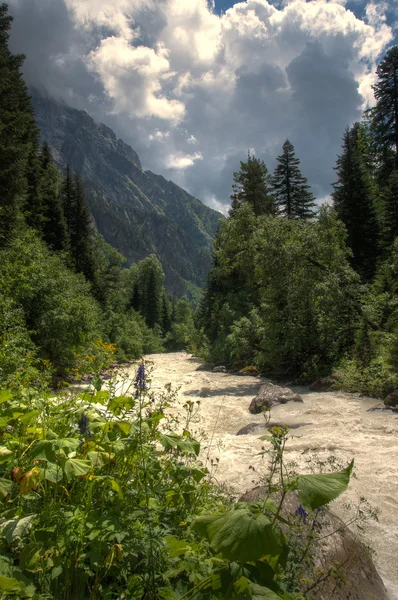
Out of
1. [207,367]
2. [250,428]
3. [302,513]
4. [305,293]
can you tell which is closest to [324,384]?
[305,293]

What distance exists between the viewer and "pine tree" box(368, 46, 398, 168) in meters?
28.4

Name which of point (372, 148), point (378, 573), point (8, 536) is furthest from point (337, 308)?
point (372, 148)

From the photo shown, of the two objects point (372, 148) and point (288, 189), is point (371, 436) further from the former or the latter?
point (372, 148)

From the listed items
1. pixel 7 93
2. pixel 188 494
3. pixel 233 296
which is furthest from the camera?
pixel 233 296

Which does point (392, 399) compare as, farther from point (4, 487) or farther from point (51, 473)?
point (4, 487)

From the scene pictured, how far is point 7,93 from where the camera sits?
18812 millimetres

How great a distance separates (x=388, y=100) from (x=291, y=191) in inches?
422

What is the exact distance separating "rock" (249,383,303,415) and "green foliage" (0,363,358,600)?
24.8ft

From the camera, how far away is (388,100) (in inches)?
1137

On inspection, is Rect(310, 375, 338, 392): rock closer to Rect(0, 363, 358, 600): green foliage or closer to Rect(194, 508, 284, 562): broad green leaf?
Rect(0, 363, 358, 600): green foliage

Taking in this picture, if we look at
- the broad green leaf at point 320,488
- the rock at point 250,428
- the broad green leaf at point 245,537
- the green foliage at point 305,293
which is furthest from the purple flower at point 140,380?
Result: the green foliage at point 305,293

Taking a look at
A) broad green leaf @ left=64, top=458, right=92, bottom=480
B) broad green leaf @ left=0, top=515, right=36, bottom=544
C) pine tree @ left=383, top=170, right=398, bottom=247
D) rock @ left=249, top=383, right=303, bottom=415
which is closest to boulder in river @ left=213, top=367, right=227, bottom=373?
rock @ left=249, top=383, right=303, bottom=415

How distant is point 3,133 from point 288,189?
23.9 meters

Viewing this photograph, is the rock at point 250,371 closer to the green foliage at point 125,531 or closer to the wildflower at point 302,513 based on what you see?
the green foliage at point 125,531
